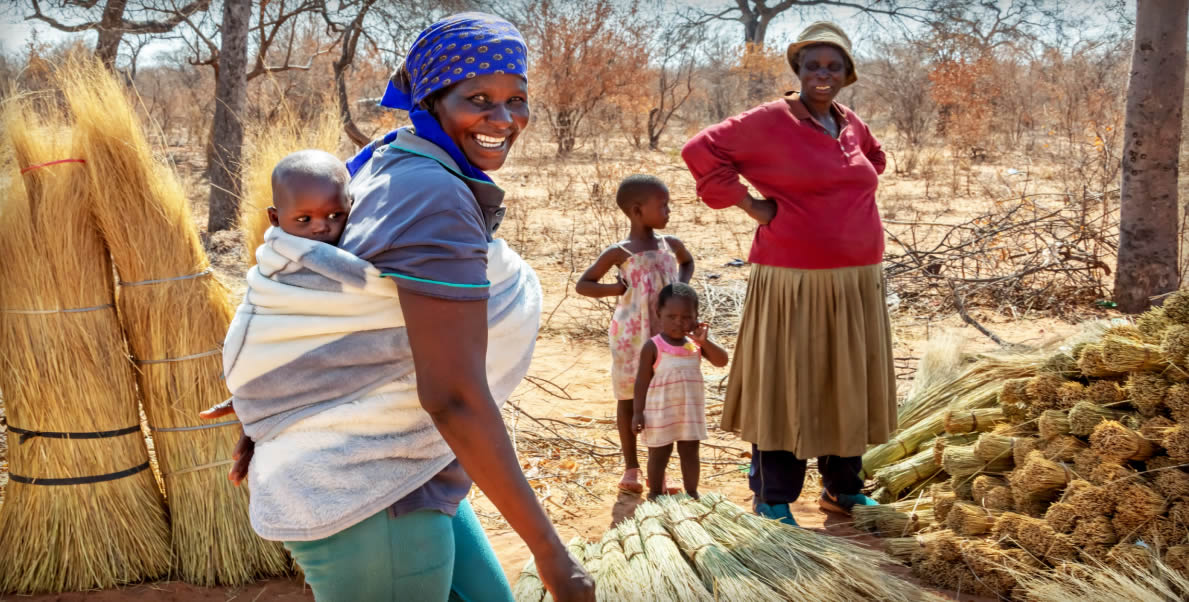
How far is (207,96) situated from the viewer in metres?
21.5

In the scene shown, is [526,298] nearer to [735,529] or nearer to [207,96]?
[735,529]

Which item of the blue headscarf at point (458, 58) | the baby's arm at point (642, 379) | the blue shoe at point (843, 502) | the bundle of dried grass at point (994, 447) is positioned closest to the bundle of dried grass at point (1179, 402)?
the bundle of dried grass at point (994, 447)

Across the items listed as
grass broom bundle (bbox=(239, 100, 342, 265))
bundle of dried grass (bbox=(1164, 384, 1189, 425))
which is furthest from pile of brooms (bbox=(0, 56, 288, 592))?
bundle of dried grass (bbox=(1164, 384, 1189, 425))

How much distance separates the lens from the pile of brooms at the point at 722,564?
8.21ft

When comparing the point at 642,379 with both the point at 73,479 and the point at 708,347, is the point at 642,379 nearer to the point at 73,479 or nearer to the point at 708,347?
the point at 708,347

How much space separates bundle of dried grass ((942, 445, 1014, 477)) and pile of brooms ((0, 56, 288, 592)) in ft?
7.89

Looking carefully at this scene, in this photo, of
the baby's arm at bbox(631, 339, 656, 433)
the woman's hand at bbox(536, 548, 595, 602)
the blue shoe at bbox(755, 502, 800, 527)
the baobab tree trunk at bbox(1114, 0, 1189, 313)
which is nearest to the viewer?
the woman's hand at bbox(536, 548, 595, 602)

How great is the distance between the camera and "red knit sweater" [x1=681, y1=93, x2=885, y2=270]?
10.6ft

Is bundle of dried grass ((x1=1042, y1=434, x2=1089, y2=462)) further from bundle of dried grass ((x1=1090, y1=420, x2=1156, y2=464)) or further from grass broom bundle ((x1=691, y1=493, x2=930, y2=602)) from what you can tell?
grass broom bundle ((x1=691, y1=493, x2=930, y2=602))

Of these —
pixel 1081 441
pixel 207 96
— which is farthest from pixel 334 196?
pixel 207 96

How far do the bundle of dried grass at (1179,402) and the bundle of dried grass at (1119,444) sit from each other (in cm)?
11

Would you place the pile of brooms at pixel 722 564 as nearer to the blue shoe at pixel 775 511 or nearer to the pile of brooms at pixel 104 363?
the blue shoe at pixel 775 511

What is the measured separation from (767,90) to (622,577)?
21.8 metres

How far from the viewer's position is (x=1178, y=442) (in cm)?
277
